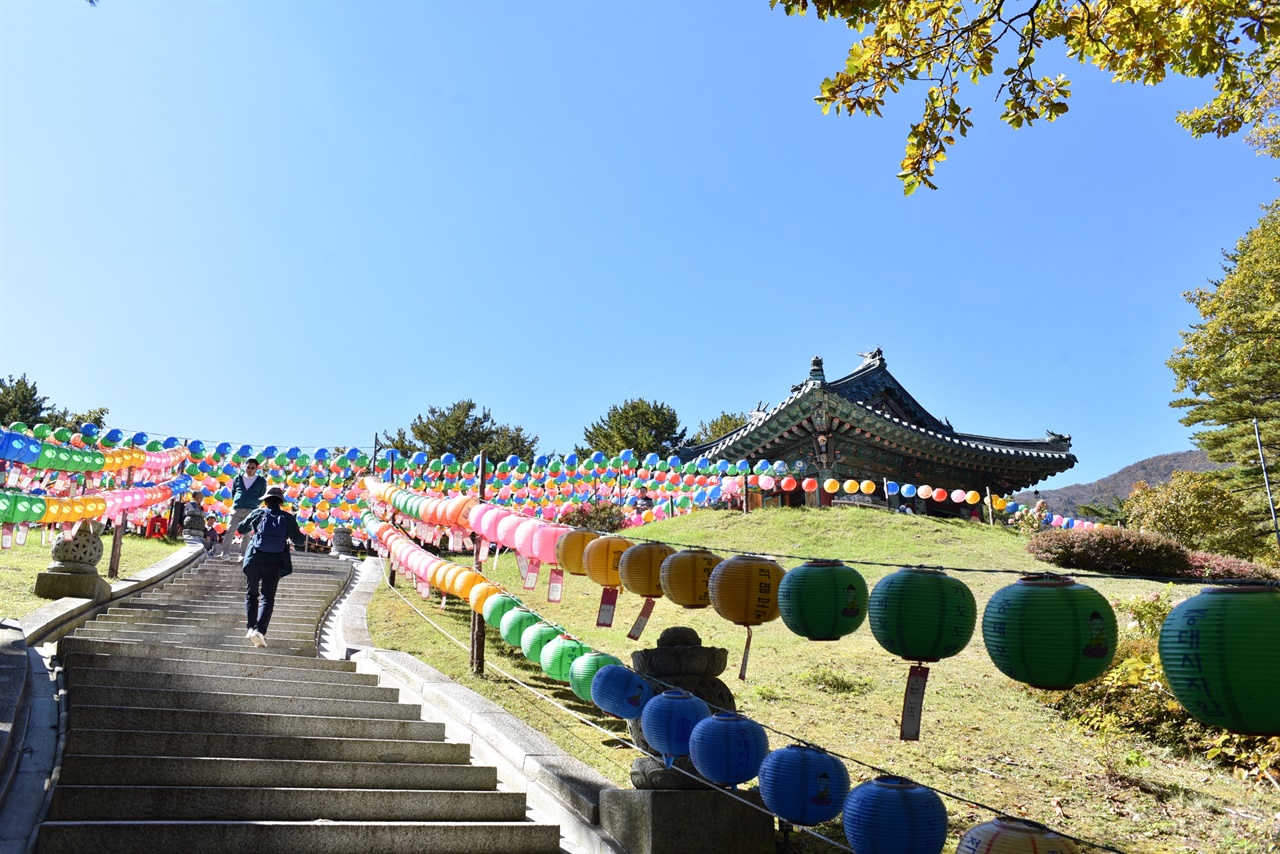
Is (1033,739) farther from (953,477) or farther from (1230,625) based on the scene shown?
(953,477)

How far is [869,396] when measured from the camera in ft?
86.2

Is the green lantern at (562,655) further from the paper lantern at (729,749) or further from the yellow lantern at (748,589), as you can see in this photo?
the paper lantern at (729,749)

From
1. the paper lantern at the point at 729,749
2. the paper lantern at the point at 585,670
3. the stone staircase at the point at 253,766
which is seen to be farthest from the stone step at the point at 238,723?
the paper lantern at the point at 729,749

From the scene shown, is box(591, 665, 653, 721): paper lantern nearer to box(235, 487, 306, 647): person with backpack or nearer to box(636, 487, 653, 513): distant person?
box(235, 487, 306, 647): person with backpack

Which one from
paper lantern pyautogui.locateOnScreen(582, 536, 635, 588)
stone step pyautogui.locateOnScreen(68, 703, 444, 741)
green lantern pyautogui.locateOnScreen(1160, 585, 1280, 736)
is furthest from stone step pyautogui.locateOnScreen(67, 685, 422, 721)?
green lantern pyautogui.locateOnScreen(1160, 585, 1280, 736)

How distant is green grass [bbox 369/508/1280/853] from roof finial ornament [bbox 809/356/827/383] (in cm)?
828

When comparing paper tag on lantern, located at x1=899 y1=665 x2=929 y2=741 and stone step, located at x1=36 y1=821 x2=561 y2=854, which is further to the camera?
stone step, located at x1=36 y1=821 x2=561 y2=854

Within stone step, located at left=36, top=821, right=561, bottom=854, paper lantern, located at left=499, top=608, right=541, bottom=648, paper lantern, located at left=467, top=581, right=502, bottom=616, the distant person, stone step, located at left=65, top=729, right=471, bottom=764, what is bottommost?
stone step, located at left=36, top=821, right=561, bottom=854

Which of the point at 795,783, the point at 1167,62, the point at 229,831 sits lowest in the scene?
the point at 229,831

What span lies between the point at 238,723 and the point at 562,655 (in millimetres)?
2786

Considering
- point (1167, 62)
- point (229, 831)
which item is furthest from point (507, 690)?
point (1167, 62)

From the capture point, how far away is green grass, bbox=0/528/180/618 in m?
10.7

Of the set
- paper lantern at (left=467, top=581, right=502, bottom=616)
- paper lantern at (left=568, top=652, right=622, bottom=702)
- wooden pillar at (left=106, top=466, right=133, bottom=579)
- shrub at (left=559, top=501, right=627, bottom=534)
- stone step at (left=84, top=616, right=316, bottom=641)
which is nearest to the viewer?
paper lantern at (left=568, top=652, right=622, bottom=702)

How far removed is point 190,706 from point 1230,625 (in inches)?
282
